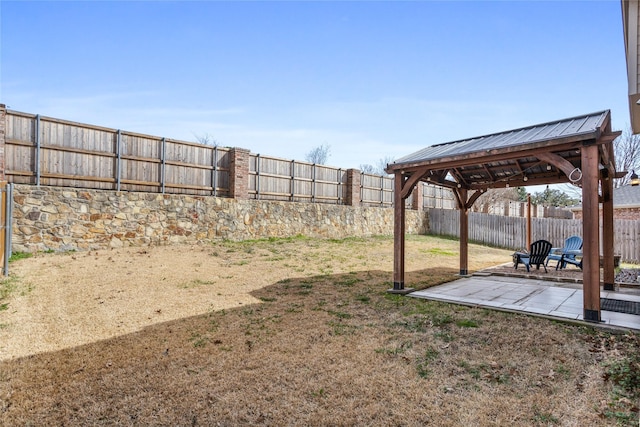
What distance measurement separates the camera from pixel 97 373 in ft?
9.89

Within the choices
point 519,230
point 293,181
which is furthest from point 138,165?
point 519,230

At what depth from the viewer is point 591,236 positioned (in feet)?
13.7

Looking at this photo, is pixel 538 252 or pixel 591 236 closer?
pixel 591 236

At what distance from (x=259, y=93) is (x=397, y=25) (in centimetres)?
674

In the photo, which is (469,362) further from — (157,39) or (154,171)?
(157,39)

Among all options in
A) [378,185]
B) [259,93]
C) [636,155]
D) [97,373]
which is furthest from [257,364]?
[636,155]

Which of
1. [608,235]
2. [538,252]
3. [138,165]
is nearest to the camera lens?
[608,235]

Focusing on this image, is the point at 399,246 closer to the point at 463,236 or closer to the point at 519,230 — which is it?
the point at 463,236

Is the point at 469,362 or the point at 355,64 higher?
the point at 355,64

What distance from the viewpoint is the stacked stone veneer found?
25.4 ft

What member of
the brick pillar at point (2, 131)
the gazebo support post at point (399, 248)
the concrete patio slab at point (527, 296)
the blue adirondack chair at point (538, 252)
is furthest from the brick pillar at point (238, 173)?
the blue adirondack chair at point (538, 252)

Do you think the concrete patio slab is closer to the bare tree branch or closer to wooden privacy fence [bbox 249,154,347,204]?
wooden privacy fence [bbox 249,154,347,204]

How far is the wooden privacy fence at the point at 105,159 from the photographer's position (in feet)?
25.3

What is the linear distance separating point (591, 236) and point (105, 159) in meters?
10.3
